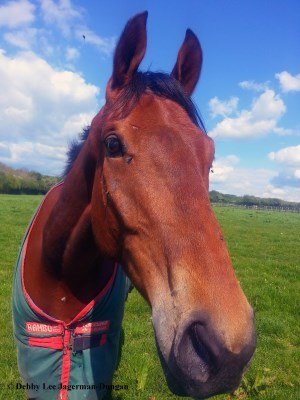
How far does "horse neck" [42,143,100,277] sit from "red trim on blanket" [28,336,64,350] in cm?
51

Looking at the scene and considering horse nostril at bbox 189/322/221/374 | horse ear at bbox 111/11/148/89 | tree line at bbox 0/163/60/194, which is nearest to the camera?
horse nostril at bbox 189/322/221/374

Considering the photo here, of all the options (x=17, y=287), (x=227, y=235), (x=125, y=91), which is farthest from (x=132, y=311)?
(x=227, y=235)

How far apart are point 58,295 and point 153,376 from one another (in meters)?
2.85

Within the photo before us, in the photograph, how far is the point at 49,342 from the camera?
3.07m

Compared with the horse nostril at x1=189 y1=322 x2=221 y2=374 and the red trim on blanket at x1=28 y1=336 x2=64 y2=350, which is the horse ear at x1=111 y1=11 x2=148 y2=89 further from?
the red trim on blanket at x1=28 y1=336 x2=64 y2=350

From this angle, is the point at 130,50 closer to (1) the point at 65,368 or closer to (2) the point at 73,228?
(2) the point at 73,228

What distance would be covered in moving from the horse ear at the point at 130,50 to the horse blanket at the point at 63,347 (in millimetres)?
1652

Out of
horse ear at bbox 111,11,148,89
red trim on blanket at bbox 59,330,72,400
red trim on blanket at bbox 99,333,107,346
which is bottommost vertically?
red trim on blanket at bbox 59,330,72,400

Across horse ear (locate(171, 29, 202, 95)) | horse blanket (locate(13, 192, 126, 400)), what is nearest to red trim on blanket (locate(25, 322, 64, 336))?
horse blanket (locate(13, 192, 126, 400))

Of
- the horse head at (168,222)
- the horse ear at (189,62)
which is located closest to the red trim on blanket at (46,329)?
the horse head at (168,222)

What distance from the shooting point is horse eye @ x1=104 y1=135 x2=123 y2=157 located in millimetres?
2271

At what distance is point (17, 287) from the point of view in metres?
3.28

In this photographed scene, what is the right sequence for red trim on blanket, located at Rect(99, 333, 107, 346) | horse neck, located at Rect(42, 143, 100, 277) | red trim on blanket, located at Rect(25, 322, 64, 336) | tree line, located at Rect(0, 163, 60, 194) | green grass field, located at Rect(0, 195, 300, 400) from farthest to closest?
tree line, located at Rect(0, 163, 60, 194), green grass field, located at Rect(0, 195, 300, 400), red trim on blanket, located at Rect(99, 333, 107, 346), red trim on blanket, located at Rect(25, 322, 64, 336), horse neck, located at Rect(42, 143, 100, 277)

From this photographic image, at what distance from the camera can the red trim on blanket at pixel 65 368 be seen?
10.1 feet
